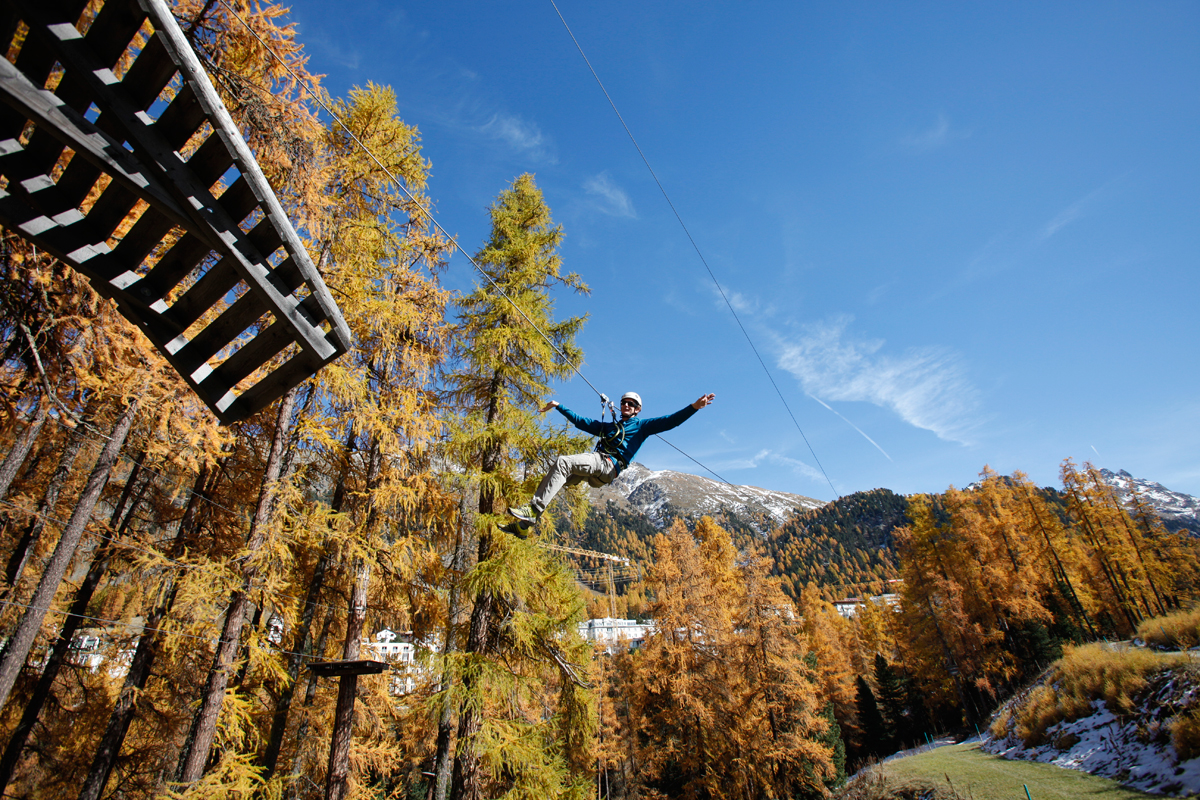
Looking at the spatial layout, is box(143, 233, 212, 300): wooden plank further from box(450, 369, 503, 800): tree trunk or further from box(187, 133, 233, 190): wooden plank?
box(450, 369, 503, 800): tree trunk

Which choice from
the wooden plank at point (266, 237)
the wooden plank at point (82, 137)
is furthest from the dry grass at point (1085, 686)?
the wooden plank at point (82, 137)

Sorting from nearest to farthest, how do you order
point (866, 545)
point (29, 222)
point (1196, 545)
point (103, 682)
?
point (29, 222), point (103, 682), point (1196, 545), point (866, 545)

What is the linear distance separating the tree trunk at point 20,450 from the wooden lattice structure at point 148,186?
6.82 meters

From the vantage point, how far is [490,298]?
405 inches

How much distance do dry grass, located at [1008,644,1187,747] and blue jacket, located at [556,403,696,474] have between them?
17.2 m

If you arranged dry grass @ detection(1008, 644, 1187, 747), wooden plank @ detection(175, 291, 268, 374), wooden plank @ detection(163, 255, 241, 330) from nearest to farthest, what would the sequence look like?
wooden plank @ detection(163, 255, 241, 330), wooden plank @ detection(175, 291, 268, 374), dry grass @ detection(1008, 644, 1187, 747)

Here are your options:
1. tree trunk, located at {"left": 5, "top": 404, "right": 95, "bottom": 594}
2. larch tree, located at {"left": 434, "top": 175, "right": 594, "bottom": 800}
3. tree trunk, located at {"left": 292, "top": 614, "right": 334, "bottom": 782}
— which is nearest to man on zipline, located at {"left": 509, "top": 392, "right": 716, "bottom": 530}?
larch tree, located at {"left": 434, "top": 175, "right": 594, "bottom": 800}

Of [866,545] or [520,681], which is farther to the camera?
[866,545]

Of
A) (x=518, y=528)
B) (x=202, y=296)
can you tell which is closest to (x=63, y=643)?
(x=518, y=528)

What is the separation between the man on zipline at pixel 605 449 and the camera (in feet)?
20.1

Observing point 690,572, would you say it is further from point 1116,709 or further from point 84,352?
point 84,352

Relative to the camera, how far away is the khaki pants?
6040mm

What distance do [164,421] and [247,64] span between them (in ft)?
20.2

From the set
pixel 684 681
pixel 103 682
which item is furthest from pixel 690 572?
pixel 103 682
